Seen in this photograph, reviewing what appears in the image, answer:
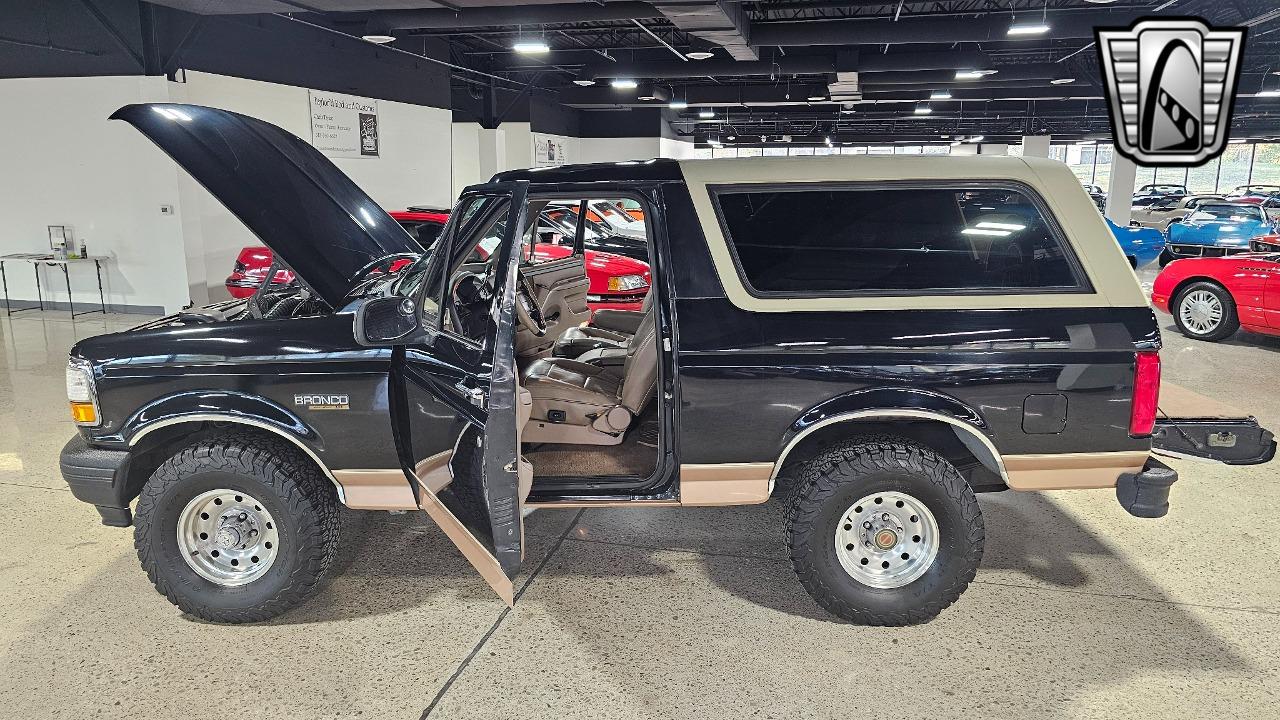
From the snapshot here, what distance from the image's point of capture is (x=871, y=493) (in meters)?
3.46

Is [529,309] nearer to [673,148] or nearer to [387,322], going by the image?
[387,322]

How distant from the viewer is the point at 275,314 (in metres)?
4.25

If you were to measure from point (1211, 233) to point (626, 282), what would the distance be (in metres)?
13.2

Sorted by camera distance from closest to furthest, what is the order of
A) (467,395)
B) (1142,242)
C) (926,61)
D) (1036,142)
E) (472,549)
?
(472,549) < (467,395) < (1142,242) < (926,61) < (1036,142)

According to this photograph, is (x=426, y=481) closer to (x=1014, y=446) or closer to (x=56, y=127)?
(x=1014, y=446)

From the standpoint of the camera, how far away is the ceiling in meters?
13.1

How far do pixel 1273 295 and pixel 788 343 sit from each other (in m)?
8.10

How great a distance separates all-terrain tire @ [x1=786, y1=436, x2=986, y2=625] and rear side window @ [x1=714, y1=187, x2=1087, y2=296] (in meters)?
0.68

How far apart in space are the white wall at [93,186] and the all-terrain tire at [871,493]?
1122 cm

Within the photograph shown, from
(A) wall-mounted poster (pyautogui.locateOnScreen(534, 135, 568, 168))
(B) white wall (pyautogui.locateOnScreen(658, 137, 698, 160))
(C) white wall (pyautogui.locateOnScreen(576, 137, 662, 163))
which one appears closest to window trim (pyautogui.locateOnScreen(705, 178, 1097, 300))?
(A) wall-mounted poster (pyautogui.locateOnScreen(534, 135, 568, 168))

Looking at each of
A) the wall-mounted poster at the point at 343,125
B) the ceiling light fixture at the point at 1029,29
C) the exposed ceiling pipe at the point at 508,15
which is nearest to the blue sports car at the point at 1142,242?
the ceiling light fixture at the point at 1029,29

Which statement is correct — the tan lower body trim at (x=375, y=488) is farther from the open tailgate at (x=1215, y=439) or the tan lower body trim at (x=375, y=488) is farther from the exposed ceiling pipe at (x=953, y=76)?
the exposed ceiling pipe at (x=953, y=76)

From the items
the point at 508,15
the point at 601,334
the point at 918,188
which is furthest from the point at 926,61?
the point at 918,188

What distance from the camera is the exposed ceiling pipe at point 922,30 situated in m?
15.6
